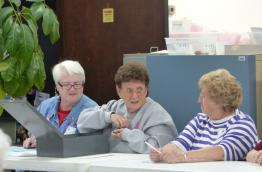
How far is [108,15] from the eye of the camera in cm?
572

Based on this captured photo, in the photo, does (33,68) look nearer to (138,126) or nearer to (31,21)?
(31,21)

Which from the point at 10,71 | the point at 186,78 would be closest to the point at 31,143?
the point at 10,71

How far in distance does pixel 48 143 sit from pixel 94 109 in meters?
0.51

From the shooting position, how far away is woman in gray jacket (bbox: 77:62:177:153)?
11.0 feet

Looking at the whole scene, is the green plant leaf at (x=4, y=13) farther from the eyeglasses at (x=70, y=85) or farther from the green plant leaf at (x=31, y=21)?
the eyeglasses at (x=70, y=85)

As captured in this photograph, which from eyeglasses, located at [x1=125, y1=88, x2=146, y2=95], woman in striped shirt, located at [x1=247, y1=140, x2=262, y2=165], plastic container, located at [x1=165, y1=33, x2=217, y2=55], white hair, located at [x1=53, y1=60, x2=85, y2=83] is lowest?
woman in striped shirt, located at [x1=247, y1=140, x2=262, y2=165]

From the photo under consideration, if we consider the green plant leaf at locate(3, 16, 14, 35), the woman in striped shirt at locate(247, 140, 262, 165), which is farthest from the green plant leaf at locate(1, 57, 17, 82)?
the woman in striped shirt at locate(247, 140, 262, 165)

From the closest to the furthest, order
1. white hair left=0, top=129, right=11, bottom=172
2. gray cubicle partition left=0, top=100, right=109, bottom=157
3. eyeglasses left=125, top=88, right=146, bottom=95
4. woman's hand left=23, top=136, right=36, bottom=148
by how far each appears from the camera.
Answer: white hair left=0, top=129, right=11, bottom=172 < gray cubicle partition left=0, top=100, right=109, bottom=157 < eyeglasses left=125, top=88, right=146, bottom=95 < woman's hand left=23, top=136, right=36, bottom=148

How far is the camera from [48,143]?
326cm

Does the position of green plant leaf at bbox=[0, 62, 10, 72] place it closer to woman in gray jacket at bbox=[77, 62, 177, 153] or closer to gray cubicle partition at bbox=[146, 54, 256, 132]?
woman in gray jacket at bbox=[77, 62, 177, 153]

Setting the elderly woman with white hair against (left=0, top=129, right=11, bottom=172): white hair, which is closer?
(left=0, top=129, right=11, bottom=172): white hair

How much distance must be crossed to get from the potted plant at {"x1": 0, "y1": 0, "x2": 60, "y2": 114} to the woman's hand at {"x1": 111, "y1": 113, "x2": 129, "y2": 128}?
0.69m

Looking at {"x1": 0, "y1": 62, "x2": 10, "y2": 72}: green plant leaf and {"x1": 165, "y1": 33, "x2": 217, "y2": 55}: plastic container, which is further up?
{"x1": 165, "y1": 33, "x2": 217, "y2": 55}: plastic container

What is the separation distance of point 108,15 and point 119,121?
2.44 metres
